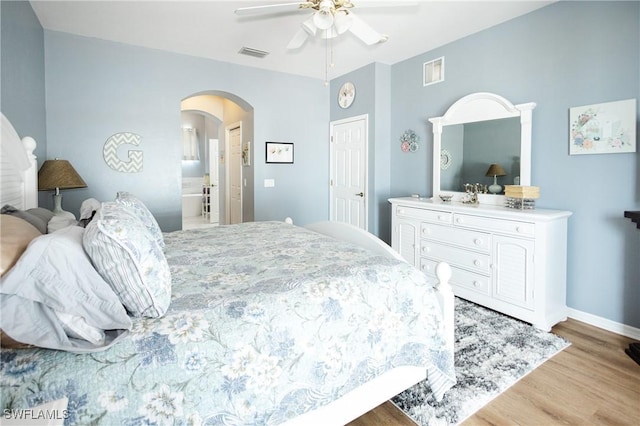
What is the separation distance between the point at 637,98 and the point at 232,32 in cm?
354

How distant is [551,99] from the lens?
2.95 metres

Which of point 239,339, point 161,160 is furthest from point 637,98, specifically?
point 161,160

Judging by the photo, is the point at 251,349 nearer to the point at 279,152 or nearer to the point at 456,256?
the point at 456,256

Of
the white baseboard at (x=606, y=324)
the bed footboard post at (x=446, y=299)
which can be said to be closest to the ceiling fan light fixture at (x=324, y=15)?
the bed footboard post at (x=446, y=299)

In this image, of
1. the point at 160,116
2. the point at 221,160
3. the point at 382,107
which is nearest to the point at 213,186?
the point at 221,160

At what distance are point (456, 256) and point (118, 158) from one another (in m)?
3.81

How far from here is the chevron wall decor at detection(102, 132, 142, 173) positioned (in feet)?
12.6

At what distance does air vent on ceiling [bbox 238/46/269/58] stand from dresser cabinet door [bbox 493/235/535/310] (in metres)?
3.27

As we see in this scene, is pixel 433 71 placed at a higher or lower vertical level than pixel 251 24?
lower

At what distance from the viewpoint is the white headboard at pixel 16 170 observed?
187 centimetres

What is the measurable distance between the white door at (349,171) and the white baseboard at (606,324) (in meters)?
2.50

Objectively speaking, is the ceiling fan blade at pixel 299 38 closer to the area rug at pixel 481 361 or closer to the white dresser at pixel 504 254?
the white dresser at pixel 504 254

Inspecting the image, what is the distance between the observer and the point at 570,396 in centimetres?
188

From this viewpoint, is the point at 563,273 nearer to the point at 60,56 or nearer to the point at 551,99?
the point at 551,99
